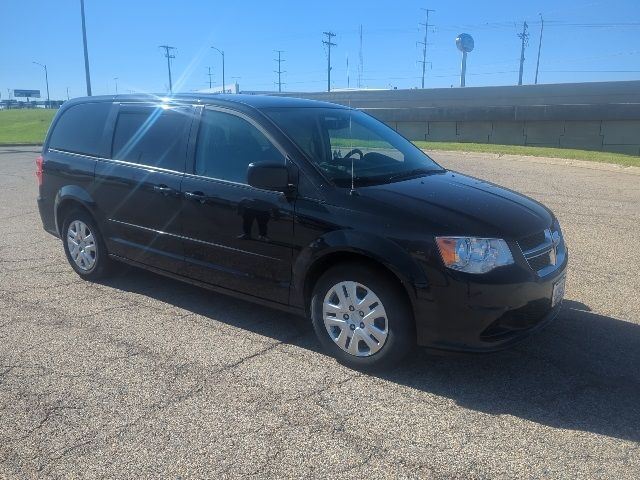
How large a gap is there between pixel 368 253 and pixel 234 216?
121 cm

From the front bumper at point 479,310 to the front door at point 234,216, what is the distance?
110 cm

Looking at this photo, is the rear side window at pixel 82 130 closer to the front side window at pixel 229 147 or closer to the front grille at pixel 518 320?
the front side window at pixel 229 147

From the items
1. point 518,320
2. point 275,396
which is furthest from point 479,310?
point 275,396

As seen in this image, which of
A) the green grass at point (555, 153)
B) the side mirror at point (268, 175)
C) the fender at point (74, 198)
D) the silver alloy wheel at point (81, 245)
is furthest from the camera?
the green grass at point (555, 153)

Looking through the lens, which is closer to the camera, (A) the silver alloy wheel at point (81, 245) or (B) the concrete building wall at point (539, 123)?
(A) the silver alloy wheel at point (81, 245)

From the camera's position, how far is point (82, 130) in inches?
229

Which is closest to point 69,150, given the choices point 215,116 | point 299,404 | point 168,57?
point 215,116

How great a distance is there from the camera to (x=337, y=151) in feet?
14.6

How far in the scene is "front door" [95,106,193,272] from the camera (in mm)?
4789

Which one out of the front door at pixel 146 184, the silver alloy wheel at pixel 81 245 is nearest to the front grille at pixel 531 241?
the front door at pixel 146 184

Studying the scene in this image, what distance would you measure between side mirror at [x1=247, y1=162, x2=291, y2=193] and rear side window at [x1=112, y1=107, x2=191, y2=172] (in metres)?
1.08

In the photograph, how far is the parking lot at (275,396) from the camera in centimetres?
283

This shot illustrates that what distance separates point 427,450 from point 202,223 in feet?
8.14

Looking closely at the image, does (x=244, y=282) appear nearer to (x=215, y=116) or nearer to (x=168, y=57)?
(x=215, y=116)
